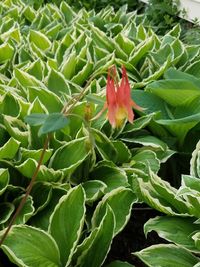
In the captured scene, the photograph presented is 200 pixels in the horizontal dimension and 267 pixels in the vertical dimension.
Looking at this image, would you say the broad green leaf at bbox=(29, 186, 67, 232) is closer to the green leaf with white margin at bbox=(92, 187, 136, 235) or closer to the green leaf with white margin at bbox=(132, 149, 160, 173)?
the green leaf with white margin at bbox=(92, 187, 136, 235)

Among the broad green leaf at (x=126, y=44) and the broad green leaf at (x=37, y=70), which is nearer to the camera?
the broad green leaf at (x=37, y=70)

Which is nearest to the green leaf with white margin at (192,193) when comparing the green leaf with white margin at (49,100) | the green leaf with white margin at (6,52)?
the green leaf with white margin at (49,100)

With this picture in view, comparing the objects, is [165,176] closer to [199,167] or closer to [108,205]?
[199,167]

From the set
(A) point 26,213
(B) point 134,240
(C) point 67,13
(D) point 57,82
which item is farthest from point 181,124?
(C) point 67,13

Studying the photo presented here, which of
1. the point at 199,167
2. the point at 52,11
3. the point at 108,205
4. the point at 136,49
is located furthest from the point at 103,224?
the point at 52,11

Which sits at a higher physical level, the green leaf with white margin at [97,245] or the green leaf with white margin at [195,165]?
the green leaf with white margin at [195,165]

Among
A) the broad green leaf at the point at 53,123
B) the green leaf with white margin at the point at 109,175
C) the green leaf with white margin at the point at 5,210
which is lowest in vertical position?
the green leaf with white margin at the point at 5,210

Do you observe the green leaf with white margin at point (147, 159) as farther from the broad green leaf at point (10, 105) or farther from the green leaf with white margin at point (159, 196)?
the broad green leaf at point (10, 105)

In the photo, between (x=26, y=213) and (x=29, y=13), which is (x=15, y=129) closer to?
(x=26, y=213)
